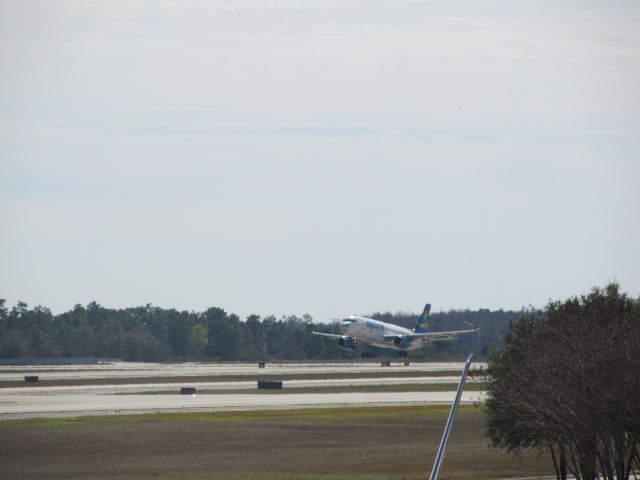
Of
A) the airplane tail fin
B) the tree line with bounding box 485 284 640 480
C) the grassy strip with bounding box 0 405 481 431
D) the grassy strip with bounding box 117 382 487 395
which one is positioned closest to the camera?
the tree line with bounding box 485 284 640 480

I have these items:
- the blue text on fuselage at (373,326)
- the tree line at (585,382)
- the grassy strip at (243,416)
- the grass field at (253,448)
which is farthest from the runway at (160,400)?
the tree line at (585,382)

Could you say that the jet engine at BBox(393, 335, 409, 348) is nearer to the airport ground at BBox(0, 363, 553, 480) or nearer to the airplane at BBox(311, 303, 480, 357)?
the airplane at BBox(311, 303, 480, 357)

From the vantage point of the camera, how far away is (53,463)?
63562 mm

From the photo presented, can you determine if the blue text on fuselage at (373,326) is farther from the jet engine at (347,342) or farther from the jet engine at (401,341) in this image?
the jet engine at (401,341)

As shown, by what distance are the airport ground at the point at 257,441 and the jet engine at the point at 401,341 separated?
50.2 m

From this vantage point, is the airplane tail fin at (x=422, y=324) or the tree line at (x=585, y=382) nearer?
the tree line at (x=585, y=382)

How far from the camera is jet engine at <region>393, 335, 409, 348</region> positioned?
174863mm

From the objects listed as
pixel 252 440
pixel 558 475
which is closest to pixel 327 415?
pixel 252 440

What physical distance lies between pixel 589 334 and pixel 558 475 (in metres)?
9.86

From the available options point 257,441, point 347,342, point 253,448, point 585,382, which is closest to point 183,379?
point 347,342

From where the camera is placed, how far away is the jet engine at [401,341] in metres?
175

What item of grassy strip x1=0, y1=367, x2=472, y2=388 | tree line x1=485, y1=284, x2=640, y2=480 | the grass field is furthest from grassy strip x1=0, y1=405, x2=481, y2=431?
grassy strip x1=0, y1=367, x2=472, y2=388

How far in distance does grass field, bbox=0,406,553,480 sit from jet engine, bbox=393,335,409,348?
76.9m

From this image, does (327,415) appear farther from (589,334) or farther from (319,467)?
(589,334)
